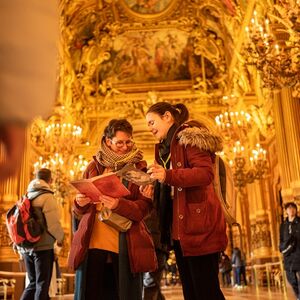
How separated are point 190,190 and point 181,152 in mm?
240

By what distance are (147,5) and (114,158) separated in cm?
1619

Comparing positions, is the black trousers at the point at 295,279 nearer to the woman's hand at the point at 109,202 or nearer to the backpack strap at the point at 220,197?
the backpack strap at the point at 220,197

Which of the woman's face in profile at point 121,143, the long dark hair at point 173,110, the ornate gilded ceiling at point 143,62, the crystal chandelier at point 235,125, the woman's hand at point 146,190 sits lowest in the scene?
the woman's hand at point 146,190

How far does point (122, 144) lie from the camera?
118 inches

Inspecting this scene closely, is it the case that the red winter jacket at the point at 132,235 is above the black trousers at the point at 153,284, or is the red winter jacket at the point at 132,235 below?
above

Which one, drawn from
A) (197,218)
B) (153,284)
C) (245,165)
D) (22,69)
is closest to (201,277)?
(197,218)

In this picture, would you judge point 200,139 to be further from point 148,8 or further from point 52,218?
point 148,8

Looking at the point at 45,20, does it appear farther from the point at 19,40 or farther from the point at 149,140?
the point at 149,140

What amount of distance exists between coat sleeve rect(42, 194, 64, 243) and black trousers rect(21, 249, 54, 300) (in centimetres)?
20

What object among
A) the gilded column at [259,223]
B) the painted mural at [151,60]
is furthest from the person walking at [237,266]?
the painted mural at [151,60]

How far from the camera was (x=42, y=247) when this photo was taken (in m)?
4.56

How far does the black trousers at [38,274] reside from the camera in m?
4.41

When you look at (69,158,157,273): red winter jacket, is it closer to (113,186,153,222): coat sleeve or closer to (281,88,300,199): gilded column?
(113,186,153,222): coat sleeve

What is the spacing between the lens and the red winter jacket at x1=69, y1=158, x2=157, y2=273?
2781 mm
